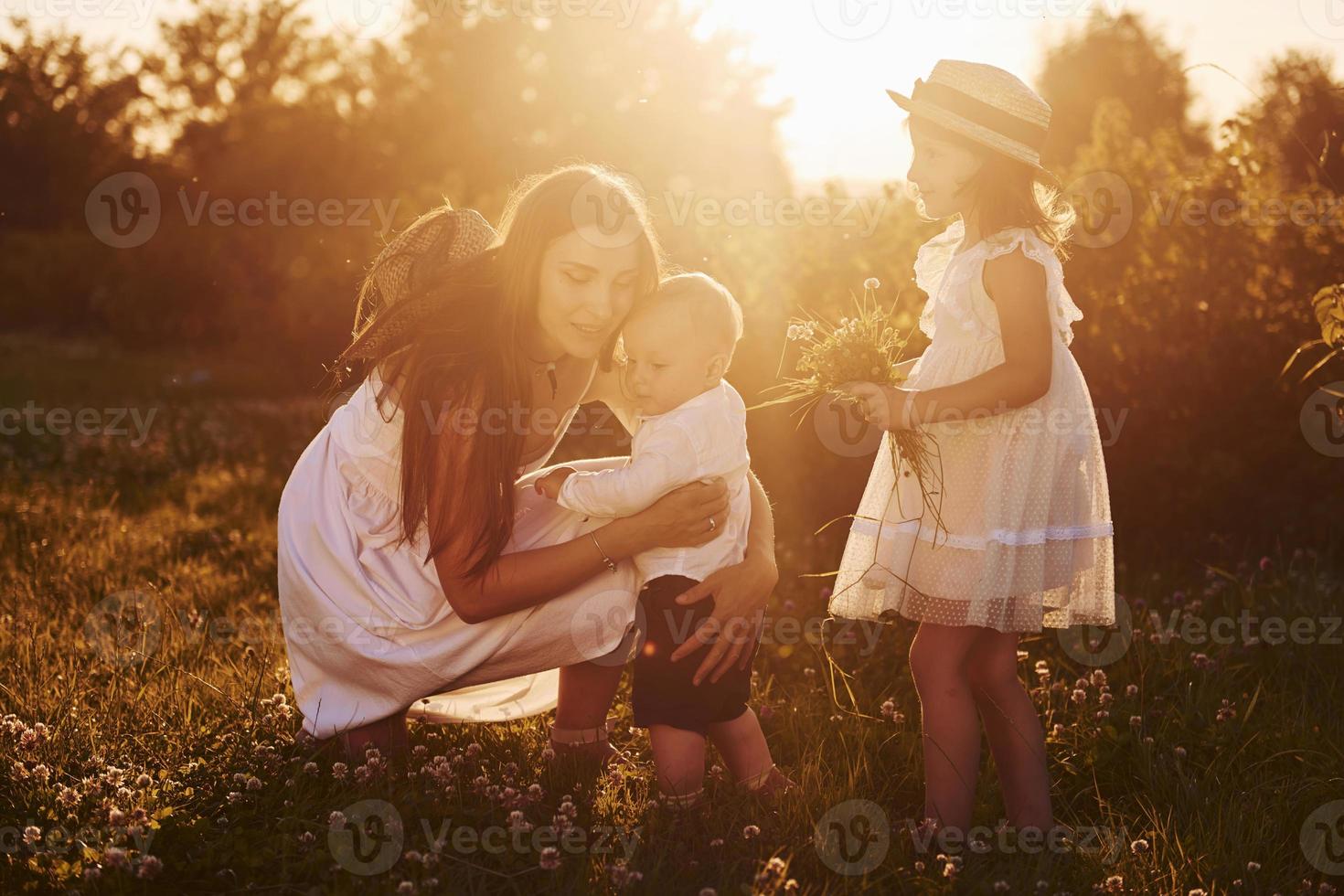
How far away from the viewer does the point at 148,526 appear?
6.66m

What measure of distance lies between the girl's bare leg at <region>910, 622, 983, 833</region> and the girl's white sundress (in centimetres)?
10

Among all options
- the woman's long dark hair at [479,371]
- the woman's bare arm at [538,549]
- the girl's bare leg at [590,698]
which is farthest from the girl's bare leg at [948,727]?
the woman's long dark hair at [479,371]

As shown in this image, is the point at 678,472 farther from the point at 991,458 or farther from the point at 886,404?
the point at 991,458

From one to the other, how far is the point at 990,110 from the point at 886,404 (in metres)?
0.94

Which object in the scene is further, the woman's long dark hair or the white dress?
the white dress

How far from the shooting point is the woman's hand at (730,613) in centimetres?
341

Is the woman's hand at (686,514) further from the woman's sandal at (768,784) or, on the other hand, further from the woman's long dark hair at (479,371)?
the woman's sandal at (768,784)

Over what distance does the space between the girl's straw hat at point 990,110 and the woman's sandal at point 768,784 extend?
200 centimetres

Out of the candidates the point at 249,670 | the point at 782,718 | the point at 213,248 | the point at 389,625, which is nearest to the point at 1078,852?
the point at 782,718

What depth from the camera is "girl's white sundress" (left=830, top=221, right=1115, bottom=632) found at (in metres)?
3.32

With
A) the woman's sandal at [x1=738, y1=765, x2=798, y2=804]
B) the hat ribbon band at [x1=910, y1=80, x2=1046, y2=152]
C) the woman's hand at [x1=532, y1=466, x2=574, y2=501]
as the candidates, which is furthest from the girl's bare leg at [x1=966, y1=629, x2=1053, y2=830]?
the hat ribbon band at [x1=910, y1=80, x2=1046, y2=152]

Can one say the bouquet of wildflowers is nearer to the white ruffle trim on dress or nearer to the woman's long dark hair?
the white ruffle trim on dress

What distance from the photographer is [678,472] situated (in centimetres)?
340

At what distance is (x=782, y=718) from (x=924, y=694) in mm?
795
